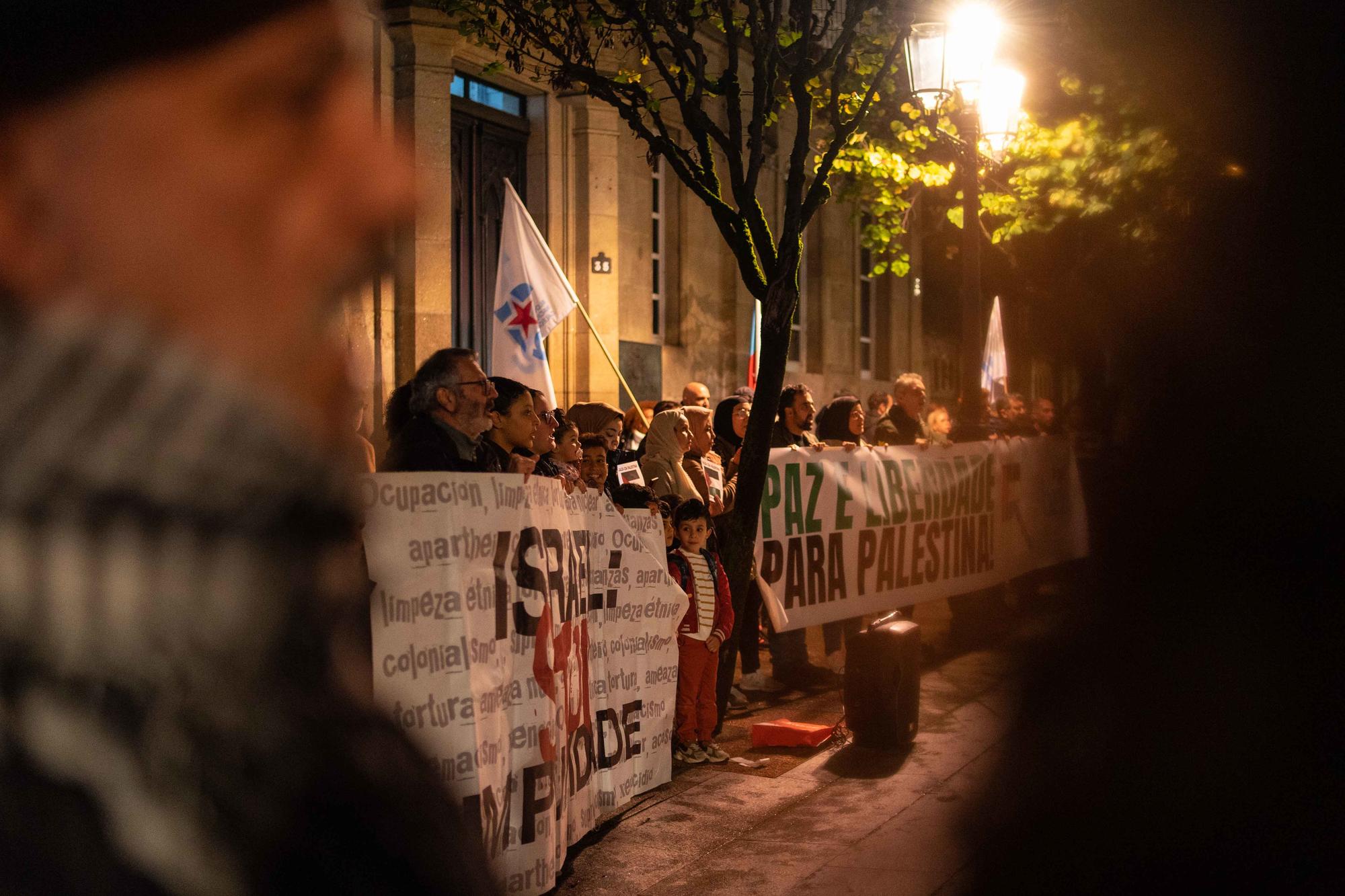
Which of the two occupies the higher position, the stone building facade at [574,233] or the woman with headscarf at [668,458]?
the stone building facade at [574,233]

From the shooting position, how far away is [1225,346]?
19.6 meters

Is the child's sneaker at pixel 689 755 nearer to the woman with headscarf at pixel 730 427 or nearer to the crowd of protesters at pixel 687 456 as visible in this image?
the crowd of protesters at pixel 687 456

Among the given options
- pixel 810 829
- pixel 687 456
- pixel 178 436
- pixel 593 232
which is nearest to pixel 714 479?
pixel 687 456

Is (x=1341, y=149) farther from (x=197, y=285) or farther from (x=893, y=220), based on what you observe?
(x=197, y=285)

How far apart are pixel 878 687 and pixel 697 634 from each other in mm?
1117

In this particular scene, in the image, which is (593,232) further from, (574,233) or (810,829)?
(810,829)

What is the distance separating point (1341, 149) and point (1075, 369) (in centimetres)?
2475

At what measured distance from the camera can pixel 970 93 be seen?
10891 mm

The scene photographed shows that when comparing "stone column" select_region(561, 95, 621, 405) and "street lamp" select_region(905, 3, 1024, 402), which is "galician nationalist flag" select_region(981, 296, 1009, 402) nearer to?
"stone column" select_region(561, 95, 621, 405)

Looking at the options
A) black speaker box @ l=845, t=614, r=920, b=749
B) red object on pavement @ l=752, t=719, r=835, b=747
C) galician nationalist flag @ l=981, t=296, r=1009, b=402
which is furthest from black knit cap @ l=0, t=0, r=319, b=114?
galician nationalist flag @ l=981, t=296, r=1009, b=402

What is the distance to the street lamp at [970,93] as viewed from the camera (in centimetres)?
1049

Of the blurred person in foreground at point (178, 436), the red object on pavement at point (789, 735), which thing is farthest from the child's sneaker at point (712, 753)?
the blurred person in foreground at point (178, 436)

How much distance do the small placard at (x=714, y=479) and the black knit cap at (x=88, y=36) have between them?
8320 mm

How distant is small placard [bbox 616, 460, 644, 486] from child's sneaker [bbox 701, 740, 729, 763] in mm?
1663
